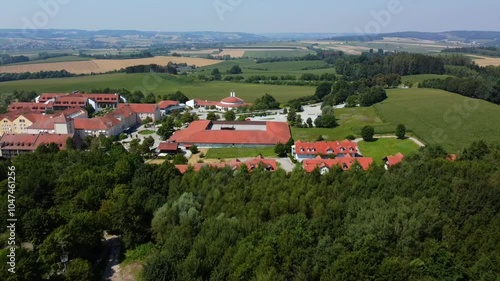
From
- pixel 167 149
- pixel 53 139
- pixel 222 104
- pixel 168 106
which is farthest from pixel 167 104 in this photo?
pixel 53 139

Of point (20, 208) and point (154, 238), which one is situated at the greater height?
point (20, 208)

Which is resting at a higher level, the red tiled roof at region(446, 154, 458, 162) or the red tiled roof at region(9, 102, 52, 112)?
the red tiled roof at region(446, 154, 458, 162)

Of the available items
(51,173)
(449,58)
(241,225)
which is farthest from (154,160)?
(449,58)

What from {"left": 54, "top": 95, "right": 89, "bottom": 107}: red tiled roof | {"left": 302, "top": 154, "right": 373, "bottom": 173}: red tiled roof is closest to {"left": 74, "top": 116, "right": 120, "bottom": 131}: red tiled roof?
{"left": 54, "top": 95, "right": 89, "bottom": 107}: red tiled roof

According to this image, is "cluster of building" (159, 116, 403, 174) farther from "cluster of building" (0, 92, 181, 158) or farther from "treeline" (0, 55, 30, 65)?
"treeline" (0, 55, 30, 65)

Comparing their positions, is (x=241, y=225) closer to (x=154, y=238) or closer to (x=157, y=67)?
(x=154, y=238)

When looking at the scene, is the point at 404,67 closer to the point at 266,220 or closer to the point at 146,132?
the point at 146,132

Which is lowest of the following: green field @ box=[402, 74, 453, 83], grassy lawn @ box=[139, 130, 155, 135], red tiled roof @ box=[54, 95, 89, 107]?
grassy lawn @ box=[139, 130, 155, 135]
